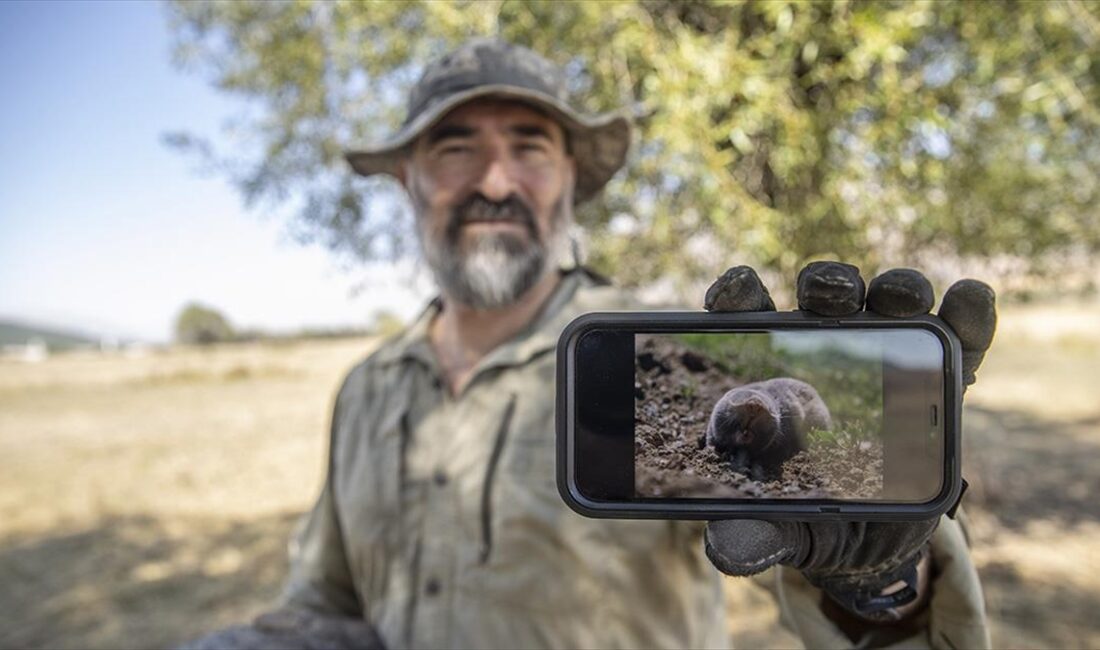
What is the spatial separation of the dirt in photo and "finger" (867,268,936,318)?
8 cm

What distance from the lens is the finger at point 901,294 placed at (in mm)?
877

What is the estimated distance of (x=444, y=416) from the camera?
6.64ft

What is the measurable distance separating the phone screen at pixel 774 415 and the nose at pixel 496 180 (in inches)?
46.2

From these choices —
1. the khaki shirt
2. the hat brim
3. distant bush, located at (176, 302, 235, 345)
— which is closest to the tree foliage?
the hat brim

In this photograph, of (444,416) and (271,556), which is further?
(271,556)

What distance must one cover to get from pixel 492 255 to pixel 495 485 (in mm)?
627

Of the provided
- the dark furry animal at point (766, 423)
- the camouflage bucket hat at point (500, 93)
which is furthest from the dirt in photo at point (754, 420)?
the camouflage bucket hat at point (500, 93)

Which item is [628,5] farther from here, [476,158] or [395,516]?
[395,516]

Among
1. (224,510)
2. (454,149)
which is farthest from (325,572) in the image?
(224,510)

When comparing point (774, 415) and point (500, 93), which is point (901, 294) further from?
point (500, 93)

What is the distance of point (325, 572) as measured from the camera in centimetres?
213

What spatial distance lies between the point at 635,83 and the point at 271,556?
207 inches

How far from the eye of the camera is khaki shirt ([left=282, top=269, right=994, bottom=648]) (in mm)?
1682

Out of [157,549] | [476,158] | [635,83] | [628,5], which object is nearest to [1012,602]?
[635,83]
